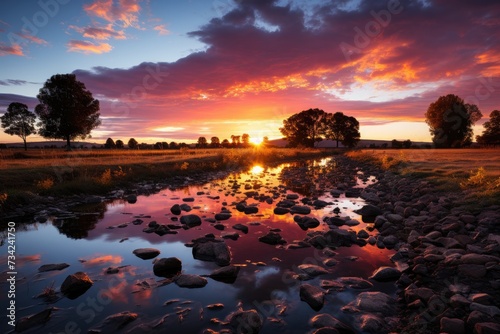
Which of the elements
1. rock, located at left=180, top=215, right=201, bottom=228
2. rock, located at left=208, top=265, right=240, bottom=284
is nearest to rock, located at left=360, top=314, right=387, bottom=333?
rock, located at left=208, top=265, right=240, bottom=284

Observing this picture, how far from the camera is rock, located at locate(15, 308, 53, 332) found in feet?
15.4

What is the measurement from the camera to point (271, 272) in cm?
678

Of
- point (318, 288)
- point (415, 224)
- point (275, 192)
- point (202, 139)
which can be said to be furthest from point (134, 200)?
point (202, 139)

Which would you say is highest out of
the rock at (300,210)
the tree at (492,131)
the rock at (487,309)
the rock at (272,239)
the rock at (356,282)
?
the tree at (492,131)

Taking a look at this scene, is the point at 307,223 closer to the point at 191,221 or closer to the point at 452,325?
the point at 191,221

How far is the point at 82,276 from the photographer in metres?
6.20

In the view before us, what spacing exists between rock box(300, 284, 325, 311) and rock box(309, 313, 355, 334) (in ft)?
1.07

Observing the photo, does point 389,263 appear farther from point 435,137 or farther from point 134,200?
point 435,137

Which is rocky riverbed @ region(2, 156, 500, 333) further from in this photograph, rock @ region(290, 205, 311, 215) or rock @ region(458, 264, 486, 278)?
rock @ region(290, 205, 311, 215)

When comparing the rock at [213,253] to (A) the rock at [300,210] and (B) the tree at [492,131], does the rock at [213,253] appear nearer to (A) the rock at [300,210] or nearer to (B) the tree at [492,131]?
(A) the rock at [300,210]

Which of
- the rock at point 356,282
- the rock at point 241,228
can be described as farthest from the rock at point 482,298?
the rock at point 241,228

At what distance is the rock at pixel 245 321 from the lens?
4594mm

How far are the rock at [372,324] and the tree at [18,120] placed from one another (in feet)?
342

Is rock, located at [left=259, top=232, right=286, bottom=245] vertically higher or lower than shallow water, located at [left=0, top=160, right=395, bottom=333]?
higher
